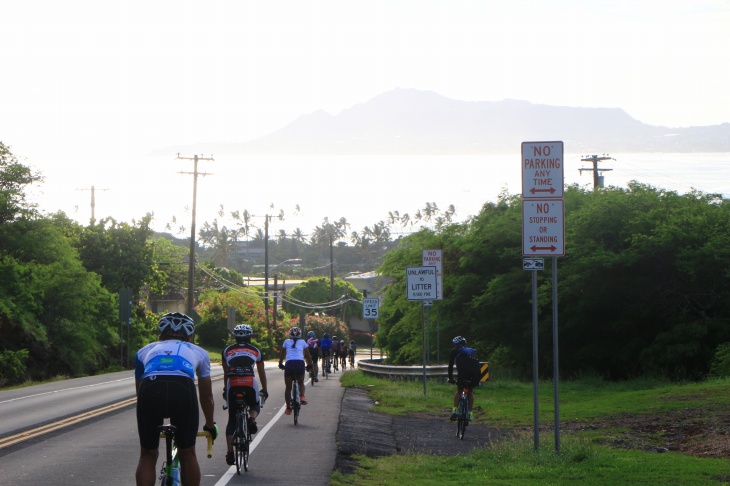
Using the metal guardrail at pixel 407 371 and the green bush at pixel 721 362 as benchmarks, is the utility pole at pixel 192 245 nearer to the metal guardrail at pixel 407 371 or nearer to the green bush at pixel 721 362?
the metal guardrail at pixel 407 371

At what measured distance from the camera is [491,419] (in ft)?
66.5

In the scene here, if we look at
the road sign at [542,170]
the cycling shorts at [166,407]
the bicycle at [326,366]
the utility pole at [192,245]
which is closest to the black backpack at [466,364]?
the road sign at [542,170]

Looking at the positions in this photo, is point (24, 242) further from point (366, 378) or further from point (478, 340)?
point (478, 340)

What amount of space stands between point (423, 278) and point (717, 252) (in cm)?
922

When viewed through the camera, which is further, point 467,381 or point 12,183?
point 12,183

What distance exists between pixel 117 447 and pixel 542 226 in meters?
7.03

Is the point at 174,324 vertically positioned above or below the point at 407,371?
above

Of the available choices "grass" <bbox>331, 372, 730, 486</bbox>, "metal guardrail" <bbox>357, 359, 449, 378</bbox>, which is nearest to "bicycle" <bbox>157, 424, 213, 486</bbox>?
"grass" <bbox>331, 372, 730, 486</bbox>

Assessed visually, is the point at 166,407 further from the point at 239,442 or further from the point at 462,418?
the point at 462,418

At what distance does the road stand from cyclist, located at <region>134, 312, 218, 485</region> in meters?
3.79

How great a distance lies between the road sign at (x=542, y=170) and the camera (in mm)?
12734

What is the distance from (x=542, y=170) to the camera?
41.9ft

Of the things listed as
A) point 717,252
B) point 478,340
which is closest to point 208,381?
point 717,252

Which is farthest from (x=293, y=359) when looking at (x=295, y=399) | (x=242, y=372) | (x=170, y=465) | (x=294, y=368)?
(x=170, y=465)
